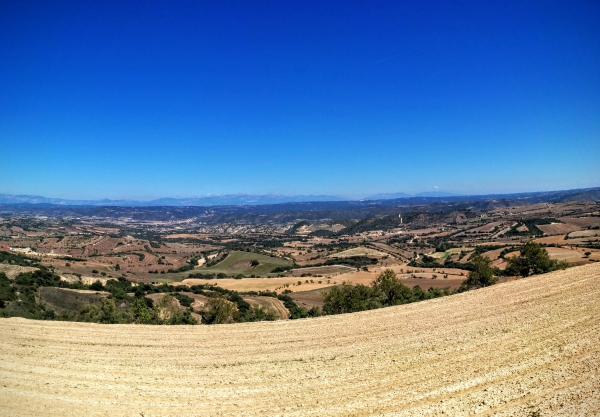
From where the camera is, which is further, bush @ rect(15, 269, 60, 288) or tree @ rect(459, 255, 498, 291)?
tree @ rect(459, 255, 498, 291)

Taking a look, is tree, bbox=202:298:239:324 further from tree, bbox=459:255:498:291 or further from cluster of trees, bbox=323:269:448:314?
tree, bbox=459:255:498:291

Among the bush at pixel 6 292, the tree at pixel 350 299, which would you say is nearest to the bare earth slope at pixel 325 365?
the tree at pixel 350 299

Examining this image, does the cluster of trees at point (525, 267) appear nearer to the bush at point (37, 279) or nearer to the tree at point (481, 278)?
the tree at point (481, 278)

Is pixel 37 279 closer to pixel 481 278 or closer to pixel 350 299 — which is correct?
pixel 350 299

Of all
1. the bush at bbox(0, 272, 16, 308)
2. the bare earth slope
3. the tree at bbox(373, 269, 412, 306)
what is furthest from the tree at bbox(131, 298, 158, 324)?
the tree at bbox(373, 269, 412, 306)

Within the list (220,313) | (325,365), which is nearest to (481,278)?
(220,313)
